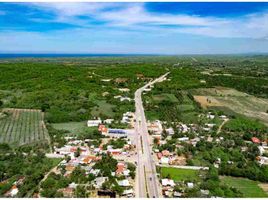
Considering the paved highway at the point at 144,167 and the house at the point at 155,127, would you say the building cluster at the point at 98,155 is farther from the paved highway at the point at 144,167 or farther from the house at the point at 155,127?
the house at the point at 155,127

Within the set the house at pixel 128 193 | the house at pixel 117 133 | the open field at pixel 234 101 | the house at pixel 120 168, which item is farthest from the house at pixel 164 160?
the open field at pixel 234 101

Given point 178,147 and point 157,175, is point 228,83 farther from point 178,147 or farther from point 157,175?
point 157,175

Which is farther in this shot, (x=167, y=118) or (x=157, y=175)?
(x=167, y=118)

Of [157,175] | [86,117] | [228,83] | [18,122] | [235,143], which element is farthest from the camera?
[228,83]

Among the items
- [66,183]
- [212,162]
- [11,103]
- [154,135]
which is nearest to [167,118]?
[154,135]

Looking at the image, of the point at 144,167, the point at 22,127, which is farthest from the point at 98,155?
the point at 22,127

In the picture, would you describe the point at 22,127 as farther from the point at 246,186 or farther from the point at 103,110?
the point at 246,186

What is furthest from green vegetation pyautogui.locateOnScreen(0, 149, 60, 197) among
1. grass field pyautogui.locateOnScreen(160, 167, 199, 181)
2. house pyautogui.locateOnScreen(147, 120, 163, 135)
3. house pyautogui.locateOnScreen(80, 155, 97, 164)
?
house pyautogui.locateOnScreen(147, 120, 163, 135)
